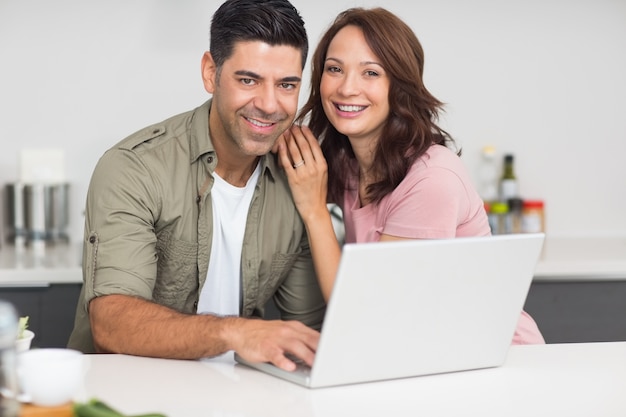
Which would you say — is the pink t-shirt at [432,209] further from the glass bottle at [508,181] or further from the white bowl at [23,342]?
the glass bottle at [508,181]

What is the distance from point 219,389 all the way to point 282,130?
71cm

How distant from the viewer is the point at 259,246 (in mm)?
2004

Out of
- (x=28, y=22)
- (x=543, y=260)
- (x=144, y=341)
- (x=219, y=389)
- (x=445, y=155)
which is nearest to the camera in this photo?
(x=219, y=389)

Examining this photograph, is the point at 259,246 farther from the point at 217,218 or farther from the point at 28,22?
the point at 28,22

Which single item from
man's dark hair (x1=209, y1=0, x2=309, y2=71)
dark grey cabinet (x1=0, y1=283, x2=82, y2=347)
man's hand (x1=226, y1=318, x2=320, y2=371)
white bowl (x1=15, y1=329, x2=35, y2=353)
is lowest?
dark grey cabinet (x1=0, y1=283, x2=82, y2=347)

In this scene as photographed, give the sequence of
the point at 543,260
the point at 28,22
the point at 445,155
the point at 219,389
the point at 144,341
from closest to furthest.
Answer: the point at 219,389 → the point at 144,341 → the point at 445,155 → the point at 543,260 → the point at 28,22

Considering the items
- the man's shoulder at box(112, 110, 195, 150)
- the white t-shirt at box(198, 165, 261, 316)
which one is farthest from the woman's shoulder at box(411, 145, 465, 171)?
the man's shoulder at box(112, 110, 195, 150)

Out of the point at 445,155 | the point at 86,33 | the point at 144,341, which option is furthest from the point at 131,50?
the point at 144,341

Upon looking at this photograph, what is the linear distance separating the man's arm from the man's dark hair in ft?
1.89

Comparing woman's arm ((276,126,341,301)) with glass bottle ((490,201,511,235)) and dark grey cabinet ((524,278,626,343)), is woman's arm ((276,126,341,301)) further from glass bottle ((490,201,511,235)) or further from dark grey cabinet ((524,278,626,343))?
glass bottle ((490,201,511,235))

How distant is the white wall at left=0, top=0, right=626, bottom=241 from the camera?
3012 millimetres

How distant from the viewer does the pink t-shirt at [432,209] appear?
6.02ft

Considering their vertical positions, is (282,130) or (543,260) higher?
(282,130)

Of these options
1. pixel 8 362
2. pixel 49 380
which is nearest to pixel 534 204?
pixel 49 380
